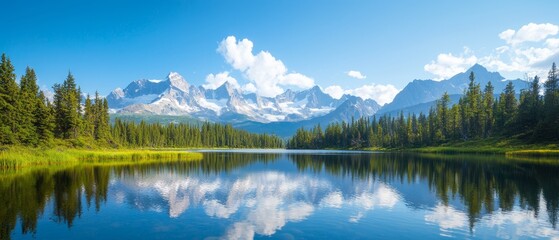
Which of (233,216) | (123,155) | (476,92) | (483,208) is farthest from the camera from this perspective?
(476,92)

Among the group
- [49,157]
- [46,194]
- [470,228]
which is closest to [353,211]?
[470,228]

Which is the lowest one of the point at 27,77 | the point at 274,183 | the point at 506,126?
the point at 274,183

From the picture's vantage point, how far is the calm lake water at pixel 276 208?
2239cm

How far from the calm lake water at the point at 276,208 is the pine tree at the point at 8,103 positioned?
36.0m

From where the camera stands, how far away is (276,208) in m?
30.3

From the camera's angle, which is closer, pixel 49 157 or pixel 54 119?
pixel 49 157

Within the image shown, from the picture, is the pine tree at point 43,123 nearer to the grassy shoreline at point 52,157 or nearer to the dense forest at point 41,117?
the dense forest at point 41,117

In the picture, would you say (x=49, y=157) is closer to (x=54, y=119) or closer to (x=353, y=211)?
(x=54, y=119)

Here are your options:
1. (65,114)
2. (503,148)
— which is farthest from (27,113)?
(503,148)

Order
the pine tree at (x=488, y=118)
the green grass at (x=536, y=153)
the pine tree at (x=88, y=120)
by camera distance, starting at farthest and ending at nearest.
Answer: the pine tree at (x=488, y=118)
the pine tree at (x=88, y=120)
the green grass at (x=536, y=153)

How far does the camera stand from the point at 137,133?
192m

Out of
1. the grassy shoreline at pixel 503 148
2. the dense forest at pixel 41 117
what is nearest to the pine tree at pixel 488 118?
the grassy shoreline at pixel 503 148

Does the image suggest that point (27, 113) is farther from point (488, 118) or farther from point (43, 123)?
point (488, 118)

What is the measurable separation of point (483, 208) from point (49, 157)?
73347 mm
